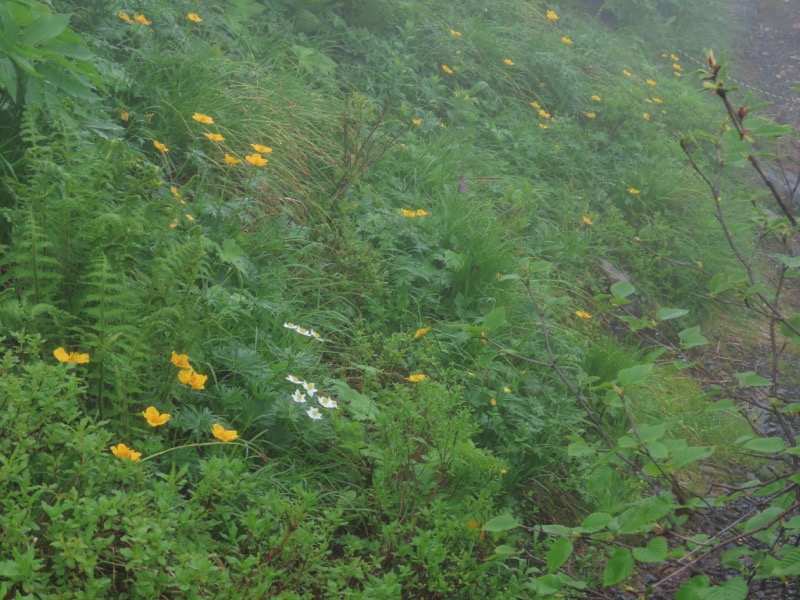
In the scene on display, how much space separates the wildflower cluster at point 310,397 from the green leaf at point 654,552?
3.73ft

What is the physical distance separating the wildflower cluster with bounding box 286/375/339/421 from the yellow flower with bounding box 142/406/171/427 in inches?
20.2

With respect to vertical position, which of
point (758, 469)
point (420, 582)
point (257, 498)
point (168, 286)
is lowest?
point (758, 469)

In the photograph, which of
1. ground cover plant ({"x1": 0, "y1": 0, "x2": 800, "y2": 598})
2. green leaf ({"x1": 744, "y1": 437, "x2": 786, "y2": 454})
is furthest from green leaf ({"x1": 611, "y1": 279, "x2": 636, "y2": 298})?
green leaf ({"x1": 744, "y1": 437, "x2": 786, "y2": 454})

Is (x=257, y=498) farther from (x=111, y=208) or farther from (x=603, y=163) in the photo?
(x=603, y=163)

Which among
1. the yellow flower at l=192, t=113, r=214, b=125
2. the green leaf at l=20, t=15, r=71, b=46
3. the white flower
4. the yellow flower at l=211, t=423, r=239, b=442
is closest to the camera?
the yellow flower at l=211, t=423, r=239, b=442

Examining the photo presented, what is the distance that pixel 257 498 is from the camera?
2117 mm

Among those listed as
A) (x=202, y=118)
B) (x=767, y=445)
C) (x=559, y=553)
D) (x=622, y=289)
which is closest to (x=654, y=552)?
(x=559, y=553)

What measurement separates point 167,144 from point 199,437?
1.74m

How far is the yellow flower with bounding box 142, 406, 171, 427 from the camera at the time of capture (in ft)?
6.84

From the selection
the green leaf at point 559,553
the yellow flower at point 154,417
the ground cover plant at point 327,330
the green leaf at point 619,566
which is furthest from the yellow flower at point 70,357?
the green leaf at point 619,566

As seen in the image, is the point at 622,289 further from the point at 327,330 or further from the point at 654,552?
the point at 327,330

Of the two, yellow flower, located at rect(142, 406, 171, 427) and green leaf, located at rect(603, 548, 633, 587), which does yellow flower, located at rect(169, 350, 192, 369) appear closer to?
yellow flower, located at rect(142, 406, 171, 427)

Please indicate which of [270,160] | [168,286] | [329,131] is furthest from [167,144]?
[168,286]

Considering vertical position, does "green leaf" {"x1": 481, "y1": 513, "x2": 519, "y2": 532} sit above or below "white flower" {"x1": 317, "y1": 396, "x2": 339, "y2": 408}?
above
